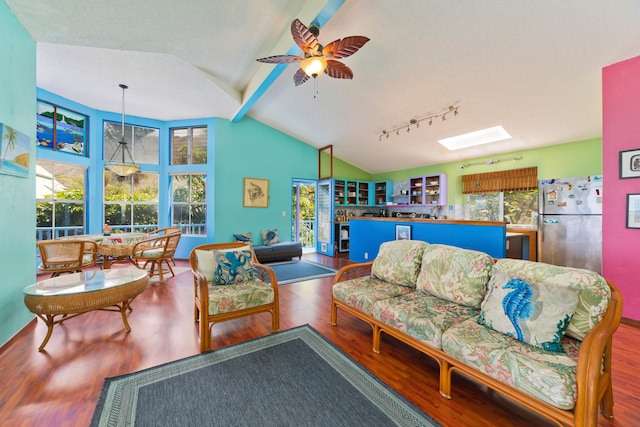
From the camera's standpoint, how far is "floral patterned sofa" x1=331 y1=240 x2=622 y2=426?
118cm

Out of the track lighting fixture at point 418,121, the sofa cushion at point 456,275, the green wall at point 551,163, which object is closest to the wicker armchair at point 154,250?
the sofa cushion at point 456,275

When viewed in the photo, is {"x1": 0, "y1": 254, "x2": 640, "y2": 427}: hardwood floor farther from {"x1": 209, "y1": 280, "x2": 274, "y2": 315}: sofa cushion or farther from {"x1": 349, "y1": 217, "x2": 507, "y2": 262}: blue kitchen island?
{"x1": 349, "y1": 217, "x2": 507, "y2": 262}: blue kitchen island

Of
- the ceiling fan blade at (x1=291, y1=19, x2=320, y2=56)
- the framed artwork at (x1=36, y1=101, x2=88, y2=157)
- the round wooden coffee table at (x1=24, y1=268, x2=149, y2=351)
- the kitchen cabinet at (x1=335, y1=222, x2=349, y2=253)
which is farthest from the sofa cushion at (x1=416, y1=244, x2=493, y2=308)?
the framed artwork at (x1=36, y1=101, x2=88, y2=157)

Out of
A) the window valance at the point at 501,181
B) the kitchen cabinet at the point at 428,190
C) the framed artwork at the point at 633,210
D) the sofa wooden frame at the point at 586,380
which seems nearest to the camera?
the sofa wooden frame at the point at 586,380

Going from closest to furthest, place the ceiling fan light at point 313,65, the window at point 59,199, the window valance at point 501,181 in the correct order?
the ceiling fan light at point 313,65 → the window at point 59,199 → the window valance at point 501,181

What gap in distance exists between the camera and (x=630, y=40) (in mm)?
2486

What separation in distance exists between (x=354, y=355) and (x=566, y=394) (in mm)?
1309

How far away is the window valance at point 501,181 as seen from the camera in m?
4.91

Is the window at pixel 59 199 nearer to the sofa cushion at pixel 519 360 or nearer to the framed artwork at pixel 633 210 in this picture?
the sofa cushion at pixel 519 360

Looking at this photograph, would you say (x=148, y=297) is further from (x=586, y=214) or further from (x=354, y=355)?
(x=586, y=214)

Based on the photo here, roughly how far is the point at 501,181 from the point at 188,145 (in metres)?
6.98

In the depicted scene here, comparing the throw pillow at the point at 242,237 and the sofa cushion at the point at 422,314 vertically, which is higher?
the throw pillow at the point at 242,237

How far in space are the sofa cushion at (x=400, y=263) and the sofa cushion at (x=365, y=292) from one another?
0.22ft

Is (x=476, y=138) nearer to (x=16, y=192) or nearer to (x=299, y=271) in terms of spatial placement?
(x=299, y=271)
